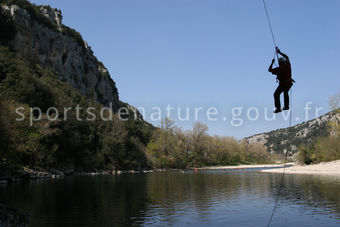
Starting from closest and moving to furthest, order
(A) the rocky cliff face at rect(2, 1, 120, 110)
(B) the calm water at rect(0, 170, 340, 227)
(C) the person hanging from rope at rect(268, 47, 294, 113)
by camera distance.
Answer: (C) the person hanging from rope at rect(268, 47, 294, 113)
(B) the calm water at rect(0, 170, 340, 227)
(A) the rocky cliff face at rect(2, 1, 120, 110)

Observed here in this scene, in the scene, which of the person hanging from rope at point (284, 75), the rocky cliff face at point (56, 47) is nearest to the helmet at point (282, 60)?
the person hanging from rope at point (284, 75)

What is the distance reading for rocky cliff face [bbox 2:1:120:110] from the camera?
105 m

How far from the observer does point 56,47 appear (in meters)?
120

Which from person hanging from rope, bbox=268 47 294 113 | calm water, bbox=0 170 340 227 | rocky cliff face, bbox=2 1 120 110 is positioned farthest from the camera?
rocky cliff face, bbox=2 1 120 110

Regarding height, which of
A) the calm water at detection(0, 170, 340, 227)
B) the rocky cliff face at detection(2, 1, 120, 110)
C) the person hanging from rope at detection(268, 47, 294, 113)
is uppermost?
the rocky cliff face at detection(2, 1, 120, 110)

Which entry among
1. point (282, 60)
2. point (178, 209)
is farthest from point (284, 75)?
point (178, 209)

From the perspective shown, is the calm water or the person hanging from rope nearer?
the person hanging from rope

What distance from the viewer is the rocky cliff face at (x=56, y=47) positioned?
105 metres

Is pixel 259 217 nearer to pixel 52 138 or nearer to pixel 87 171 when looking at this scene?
pixel 52 138

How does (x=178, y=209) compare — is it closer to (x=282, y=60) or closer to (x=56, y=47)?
(x=282, y=60)

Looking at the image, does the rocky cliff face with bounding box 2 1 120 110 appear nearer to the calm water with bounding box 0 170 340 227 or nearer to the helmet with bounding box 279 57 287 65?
the calm water with bounding box 0 170 340 227

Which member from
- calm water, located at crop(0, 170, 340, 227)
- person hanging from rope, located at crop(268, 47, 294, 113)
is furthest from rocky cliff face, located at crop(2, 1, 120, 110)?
person hanging from rope, located at crop(268, 47, 294, 113)

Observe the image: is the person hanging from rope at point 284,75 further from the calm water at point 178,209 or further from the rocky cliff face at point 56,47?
the rocky cliff face at point 56,47

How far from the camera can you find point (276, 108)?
38.9 ft
